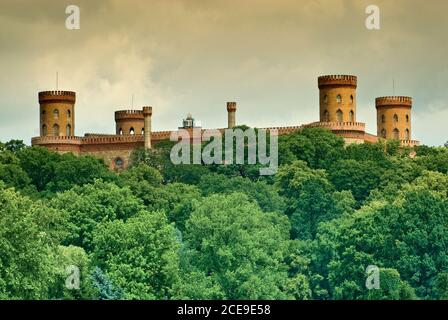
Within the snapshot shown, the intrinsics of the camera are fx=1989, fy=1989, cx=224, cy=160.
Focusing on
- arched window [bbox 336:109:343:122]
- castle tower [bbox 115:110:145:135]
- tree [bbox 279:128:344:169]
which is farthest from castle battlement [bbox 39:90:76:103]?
tree [bbox 279:128:344:169]

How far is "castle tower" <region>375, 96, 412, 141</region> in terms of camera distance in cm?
14750

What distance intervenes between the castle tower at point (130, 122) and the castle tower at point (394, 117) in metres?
19.9

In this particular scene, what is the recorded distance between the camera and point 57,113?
483 ft

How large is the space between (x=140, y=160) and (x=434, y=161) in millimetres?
26355

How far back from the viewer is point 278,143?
418ft

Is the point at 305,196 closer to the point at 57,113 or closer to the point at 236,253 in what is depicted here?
the point at 236,253

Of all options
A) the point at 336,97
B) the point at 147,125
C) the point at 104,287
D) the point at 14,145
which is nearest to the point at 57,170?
the point at 14,145

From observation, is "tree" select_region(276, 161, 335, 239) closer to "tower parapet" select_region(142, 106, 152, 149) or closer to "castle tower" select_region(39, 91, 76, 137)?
"tower parapet" select_region(142, 106, 152, 149)

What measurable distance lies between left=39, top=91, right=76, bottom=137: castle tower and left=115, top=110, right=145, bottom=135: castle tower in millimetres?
8982

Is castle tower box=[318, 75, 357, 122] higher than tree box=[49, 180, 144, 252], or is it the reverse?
castle tower box=[318, 75, 357, 122]

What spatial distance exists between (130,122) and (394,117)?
22.3 meters
